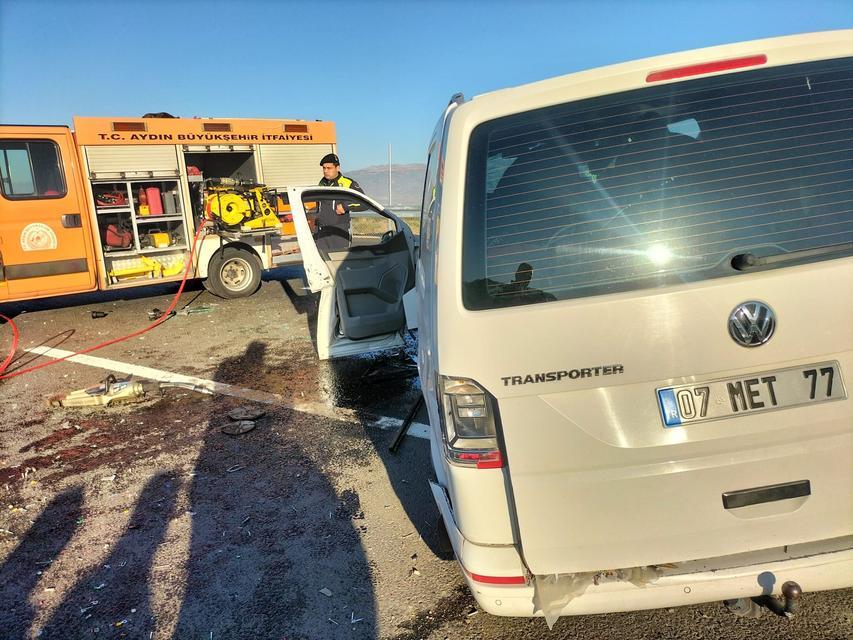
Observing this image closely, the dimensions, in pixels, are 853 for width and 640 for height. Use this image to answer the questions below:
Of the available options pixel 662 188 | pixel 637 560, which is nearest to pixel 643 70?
pixel 662 188

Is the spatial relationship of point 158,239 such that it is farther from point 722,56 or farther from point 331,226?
point 722,56

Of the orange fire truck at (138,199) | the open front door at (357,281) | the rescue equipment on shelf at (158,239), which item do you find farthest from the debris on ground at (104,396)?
the rescue equipment on shelf at (158,239)

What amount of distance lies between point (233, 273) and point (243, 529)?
6.98m

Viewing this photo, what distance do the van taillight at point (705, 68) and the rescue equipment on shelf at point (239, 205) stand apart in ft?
26.7

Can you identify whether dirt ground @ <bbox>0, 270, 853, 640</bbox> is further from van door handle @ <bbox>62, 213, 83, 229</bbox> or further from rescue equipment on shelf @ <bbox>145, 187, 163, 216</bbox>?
rescue equipment on shelf @ <bbox>145, 187, 163, 216</bbox>

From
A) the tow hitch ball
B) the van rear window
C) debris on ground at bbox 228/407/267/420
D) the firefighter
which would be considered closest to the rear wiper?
the van rear window

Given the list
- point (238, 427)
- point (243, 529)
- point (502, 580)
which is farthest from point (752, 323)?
point (238, 427)

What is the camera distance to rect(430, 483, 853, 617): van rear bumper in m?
1.83

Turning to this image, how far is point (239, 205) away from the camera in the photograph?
903 centimetres

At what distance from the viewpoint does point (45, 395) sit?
5367mm

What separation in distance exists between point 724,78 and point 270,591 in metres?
2.85

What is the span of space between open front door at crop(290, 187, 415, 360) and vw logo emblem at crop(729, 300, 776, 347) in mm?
3952

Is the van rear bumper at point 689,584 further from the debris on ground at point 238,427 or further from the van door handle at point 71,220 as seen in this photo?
the van door handle at point 71,220

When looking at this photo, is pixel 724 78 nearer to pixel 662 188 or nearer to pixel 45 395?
pixel 662 188
